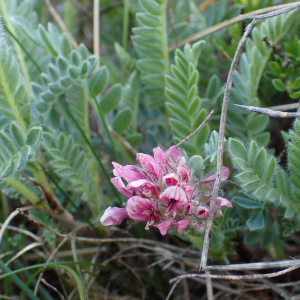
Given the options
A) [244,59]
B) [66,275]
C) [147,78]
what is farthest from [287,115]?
[66,275]

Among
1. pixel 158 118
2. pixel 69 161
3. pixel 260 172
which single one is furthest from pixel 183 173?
pixel 158 118

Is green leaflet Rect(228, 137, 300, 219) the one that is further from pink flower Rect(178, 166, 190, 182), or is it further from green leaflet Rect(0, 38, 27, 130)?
green leaflet Rect(0, 38, 27, 130)

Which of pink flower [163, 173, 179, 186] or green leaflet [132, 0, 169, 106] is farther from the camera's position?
green leaflet [132, 0, 169, 106]

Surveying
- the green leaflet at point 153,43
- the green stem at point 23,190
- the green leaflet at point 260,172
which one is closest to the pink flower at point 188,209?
the green leaflet at point 260,172

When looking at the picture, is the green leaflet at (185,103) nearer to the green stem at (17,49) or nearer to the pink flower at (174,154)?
the pink flower at (174,154)

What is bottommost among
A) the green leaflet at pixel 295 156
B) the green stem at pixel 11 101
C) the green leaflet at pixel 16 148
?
the green leaflet at pixel 295 156

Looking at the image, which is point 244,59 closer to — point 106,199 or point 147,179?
point 147,179

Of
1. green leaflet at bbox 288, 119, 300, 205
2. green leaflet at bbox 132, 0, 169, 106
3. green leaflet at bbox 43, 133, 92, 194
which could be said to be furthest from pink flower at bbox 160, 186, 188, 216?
green leaflet at bbox 132, 0, 169, 106

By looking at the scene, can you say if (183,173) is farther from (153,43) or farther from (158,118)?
(158,118)
